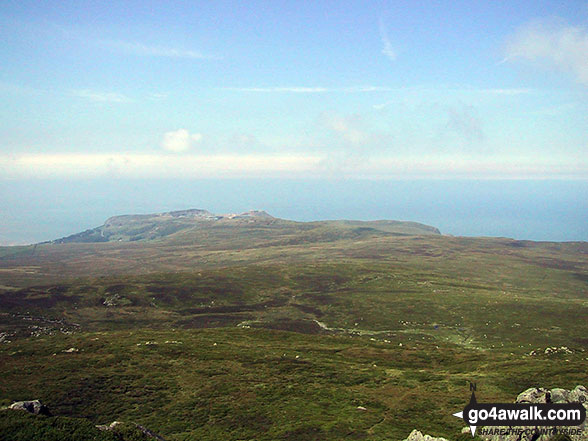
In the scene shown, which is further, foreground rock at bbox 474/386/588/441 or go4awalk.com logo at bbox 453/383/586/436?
go4awalk.com logo at bbox 453/383/586/436

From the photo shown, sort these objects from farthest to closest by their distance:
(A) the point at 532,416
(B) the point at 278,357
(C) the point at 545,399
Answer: (B) the point at 278,357, (C) the point at 545,399, (A) the point at 532,416

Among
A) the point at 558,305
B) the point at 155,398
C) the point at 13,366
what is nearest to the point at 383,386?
the point at 155,398

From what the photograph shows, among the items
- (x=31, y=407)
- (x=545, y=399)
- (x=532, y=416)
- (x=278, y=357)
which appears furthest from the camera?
(x=278, y=357)

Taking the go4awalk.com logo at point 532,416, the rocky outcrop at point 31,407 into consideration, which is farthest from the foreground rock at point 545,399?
the rocky outcrop at point 31,407

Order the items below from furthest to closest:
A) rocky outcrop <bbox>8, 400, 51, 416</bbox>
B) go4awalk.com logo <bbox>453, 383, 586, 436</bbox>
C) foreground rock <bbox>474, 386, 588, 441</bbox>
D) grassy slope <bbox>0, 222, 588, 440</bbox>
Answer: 1. grassy slope <bbox>0, 222, 588, 440</bbox>
2. rocky outcrop <bbox>8, 400, 51, 416</bbox>
3. go4awalk.com logo <bbox>453, 383, 586, 436</bbox>
4. foreground rock <bbox>474, 386, 588, 441</bbox>

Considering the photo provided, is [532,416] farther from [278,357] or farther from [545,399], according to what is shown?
[278,357]

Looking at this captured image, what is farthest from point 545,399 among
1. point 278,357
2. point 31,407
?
point 31,407

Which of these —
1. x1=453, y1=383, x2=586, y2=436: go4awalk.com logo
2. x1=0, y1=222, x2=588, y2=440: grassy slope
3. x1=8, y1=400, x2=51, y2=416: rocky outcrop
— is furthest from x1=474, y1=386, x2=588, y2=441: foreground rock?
x1=8, y1=400, x2=51, y2=416: rocky outcrop

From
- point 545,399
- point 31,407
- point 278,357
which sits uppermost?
point 31,407

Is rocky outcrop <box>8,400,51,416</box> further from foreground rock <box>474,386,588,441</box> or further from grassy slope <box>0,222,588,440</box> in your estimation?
foreground rock <box>474,386,588,441</box>

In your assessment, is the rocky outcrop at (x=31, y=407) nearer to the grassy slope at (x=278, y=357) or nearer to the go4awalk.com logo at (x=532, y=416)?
the grassy slope at (x=278, y=357)
